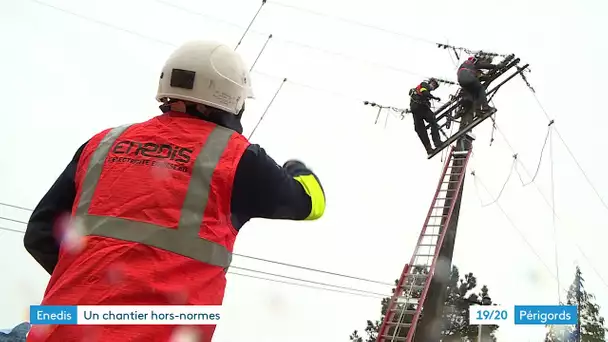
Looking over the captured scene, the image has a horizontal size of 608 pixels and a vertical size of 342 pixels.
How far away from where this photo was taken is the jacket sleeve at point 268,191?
1891 millimetres

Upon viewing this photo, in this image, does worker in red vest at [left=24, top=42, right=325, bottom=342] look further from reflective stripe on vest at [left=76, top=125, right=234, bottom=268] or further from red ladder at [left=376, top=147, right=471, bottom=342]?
red ladder at [left=376, top=147, right=471, bottom=342]

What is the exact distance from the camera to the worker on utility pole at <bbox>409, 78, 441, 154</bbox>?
35.3ft

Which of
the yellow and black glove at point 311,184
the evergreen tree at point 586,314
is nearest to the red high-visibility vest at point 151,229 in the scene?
the yellow and black glove at point 311,184

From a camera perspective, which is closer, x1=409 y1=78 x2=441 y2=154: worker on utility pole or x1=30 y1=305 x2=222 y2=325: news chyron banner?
x1=30 y1=305 x2=222 y2=325: news chyron banner

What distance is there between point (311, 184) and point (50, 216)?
797 mm

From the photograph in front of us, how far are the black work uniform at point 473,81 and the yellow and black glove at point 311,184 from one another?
8.91 metres

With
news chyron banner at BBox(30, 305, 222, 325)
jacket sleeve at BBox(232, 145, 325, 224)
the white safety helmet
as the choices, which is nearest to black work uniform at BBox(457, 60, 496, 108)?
the white safety helmet

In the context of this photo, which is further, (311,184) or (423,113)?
(423,113)

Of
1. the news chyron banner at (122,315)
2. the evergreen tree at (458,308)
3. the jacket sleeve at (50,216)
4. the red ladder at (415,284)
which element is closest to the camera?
the news chyron banner at (122,315)

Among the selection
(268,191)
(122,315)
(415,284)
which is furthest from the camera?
(415,284)

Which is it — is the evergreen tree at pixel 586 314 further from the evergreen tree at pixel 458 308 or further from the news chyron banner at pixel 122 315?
the news chyron banner at pixel 122 315

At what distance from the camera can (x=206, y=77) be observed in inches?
82.7

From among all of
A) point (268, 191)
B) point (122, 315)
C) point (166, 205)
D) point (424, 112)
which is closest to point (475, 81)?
point (424, 112)

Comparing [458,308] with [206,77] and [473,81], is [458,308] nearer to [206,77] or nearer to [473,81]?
[473,81]
